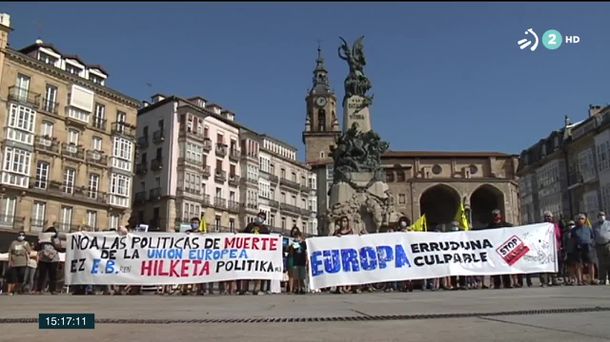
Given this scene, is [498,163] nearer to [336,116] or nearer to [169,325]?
[336,116]

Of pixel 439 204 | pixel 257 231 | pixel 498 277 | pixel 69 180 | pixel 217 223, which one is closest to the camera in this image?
pixel 498 277

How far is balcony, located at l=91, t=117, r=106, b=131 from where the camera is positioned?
159ft

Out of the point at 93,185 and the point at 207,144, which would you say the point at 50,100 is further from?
the point at 207,144

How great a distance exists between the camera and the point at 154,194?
5622 centimetres

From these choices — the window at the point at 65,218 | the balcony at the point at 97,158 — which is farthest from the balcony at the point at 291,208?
the window at the point at 65,218

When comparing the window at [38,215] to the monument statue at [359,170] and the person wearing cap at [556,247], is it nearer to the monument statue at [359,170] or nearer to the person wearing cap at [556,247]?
the monument statue at [359,170]

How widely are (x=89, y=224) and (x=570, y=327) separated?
45.8 m

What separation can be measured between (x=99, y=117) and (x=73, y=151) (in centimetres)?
446

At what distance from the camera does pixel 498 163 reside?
86.7m

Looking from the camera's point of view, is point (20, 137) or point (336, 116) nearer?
point (20, 137)

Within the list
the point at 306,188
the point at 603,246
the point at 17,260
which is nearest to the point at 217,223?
the point at 306,188

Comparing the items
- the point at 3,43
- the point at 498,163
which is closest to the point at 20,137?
the point at 3,43

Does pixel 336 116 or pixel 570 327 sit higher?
pixel 336 116

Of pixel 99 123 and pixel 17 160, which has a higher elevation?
pixel 99 123
